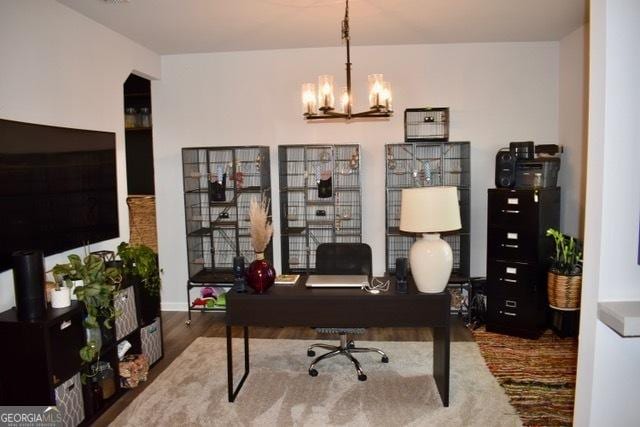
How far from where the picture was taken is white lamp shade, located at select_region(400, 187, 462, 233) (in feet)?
10.2

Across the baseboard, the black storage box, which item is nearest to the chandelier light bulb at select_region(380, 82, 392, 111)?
the black storage box

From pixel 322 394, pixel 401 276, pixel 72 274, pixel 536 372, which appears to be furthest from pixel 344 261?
pixel 72 274

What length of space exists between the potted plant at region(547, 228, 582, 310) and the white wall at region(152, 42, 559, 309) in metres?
0.94

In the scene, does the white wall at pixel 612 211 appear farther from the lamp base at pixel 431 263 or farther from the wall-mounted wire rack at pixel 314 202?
the wall-mounted wire rack at pixel 314 202

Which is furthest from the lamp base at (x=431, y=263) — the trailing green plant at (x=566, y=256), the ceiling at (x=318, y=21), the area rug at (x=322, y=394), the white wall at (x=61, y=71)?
the white wall at (x=61, y=71)

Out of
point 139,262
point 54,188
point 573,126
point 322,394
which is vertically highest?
point 573,126

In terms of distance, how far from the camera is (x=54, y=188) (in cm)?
Answer: 334

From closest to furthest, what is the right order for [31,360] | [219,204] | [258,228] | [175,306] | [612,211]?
[612,211], [31,360], [258,228], [219,204], [175,306]

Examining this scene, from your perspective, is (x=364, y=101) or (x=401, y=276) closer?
(x=401, y=276)

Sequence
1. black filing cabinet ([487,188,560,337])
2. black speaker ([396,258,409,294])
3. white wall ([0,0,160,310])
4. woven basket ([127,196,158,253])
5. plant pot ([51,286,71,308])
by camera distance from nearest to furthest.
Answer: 1. plant pot ([51,286,71,308])
2. white wall ([0,0,160,310])
3. black speaker ([396,258,409,294])
4. black filing cabinet ([487,188,560,337])
5. woven basket ([127,196,158,253])

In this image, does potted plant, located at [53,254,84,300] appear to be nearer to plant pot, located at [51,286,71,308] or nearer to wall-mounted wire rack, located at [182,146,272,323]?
plant pot, located at [51,286,71,308]

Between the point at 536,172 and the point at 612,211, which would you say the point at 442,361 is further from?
the point at 536,172

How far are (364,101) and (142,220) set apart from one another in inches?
100

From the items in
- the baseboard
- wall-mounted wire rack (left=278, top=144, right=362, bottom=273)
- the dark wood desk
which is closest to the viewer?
the dark wood desk
